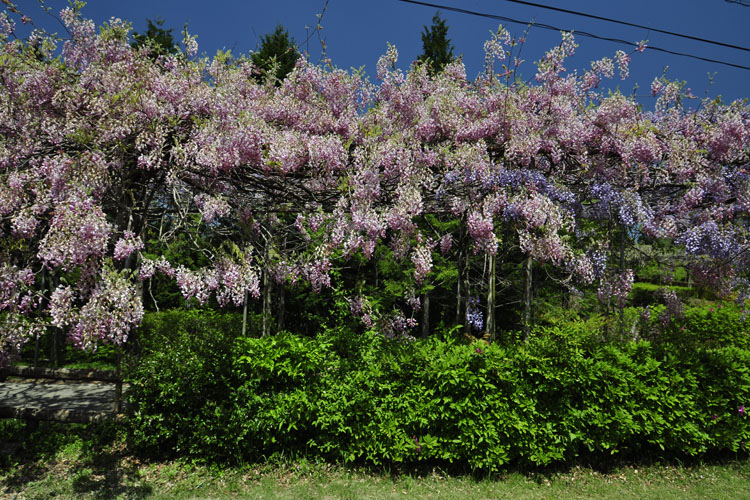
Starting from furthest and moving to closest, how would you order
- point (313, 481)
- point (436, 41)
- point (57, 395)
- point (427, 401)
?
point (436, 41)
point (57, 395)
point (427, 401)
point (313, 481)

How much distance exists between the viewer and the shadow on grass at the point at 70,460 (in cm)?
484

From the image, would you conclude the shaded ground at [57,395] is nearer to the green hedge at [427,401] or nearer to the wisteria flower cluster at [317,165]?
the green hedge at [427,401]

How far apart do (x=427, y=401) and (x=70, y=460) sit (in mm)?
4152

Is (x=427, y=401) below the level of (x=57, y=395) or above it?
above

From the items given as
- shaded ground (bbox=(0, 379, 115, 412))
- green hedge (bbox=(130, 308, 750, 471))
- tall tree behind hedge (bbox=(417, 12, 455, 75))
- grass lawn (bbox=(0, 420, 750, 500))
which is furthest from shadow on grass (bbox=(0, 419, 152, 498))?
tall tree behind hedge (bbox=(417, 12, 455, 75))

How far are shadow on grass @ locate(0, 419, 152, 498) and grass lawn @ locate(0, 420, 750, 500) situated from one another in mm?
11

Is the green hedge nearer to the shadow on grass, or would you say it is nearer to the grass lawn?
the grass lawn

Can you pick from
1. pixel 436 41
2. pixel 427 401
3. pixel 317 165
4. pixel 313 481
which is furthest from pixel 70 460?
pixel 436 41

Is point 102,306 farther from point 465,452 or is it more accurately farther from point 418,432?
point 465,452

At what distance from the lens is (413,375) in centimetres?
528

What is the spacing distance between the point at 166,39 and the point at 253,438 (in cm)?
1603

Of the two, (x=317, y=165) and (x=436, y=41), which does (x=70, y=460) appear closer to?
(x=317, y=165)

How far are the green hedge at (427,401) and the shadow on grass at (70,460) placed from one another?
1.37ft

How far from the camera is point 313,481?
4883mm
